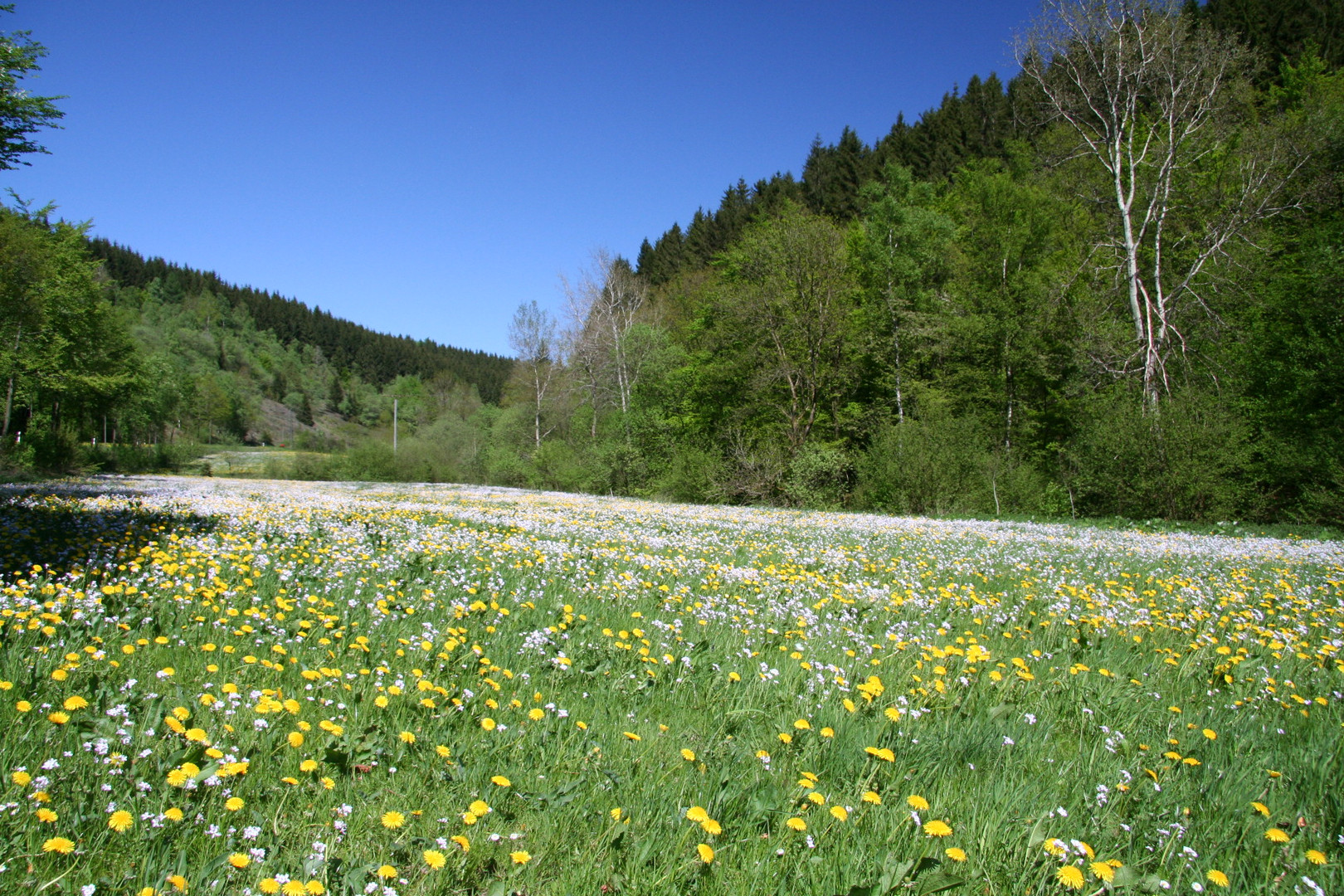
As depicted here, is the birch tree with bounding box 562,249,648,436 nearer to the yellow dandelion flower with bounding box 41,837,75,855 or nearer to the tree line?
the tree line

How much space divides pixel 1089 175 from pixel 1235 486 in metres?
15.9

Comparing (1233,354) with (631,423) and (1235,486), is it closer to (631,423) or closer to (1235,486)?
(1235,486)

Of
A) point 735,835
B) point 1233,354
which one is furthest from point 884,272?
point 735,835

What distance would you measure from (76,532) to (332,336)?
574 ft

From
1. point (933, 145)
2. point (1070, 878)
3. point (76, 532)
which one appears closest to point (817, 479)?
point (76, 532)

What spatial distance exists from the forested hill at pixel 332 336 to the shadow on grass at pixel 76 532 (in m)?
131

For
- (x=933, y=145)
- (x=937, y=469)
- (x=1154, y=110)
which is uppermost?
(x=933, y=145)

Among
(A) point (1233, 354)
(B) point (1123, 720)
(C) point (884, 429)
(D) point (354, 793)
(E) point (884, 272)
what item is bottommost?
(B) point (1123, 720)

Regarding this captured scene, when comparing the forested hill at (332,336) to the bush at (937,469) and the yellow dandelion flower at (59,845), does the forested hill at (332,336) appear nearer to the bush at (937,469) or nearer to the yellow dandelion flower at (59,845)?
the bush at (937,469)

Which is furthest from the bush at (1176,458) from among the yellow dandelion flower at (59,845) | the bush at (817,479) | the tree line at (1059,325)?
the yellow dandelion flower at (59,845)

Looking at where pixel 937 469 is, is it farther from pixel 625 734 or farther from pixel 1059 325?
pixel 625 734

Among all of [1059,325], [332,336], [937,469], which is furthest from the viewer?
[332,336]

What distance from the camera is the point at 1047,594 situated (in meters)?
7.08

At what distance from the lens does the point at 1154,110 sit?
25500 mm
